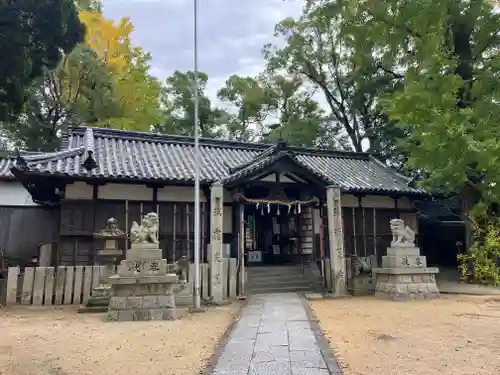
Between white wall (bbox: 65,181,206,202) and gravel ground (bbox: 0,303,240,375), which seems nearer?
gravel ground (bbox: 0,303,240,375)

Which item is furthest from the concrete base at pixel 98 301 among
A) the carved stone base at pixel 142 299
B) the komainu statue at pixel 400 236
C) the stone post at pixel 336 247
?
the komainu statue at pixel 400 236

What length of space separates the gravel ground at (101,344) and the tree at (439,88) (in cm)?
822

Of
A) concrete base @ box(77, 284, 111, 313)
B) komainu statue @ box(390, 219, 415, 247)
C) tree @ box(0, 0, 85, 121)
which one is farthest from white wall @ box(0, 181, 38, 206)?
komainu statue @ box(390, 219, 415, 247)

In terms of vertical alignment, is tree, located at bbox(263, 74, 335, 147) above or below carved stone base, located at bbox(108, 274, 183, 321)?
above

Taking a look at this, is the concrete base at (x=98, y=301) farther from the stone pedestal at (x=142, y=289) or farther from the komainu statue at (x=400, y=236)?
the komainu statue at (x=400, y=236)

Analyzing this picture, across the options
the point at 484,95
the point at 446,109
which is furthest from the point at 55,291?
the point at 484,95

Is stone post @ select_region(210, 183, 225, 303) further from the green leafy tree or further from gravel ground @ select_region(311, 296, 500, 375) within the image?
the green leafy tree

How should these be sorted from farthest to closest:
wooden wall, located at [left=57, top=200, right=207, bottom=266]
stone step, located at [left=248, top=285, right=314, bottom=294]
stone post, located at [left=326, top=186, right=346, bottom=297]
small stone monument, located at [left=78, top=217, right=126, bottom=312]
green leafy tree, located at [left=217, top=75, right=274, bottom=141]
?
green leafy tree, located at [left=217, top=75, right=274, bottom=141] < stone step, located at [left=248, top=285, right=314, bottom=294] < wooden wall, located at [left=57, top=200, right=207, bottom=266] < stone post, located at [left=326, top=186, right=346, bottom=297] < small stone monument, located at [left=78, top=217, right=126, bottom=312]

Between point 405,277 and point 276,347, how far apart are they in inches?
289

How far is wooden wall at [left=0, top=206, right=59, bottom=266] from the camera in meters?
16.4

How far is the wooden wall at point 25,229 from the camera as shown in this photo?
1636cm

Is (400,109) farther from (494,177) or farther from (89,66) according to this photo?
(89,66)

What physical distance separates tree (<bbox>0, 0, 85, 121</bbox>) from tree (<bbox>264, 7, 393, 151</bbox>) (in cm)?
2168

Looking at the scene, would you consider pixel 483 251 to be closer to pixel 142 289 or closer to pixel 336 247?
pixel 336 247
